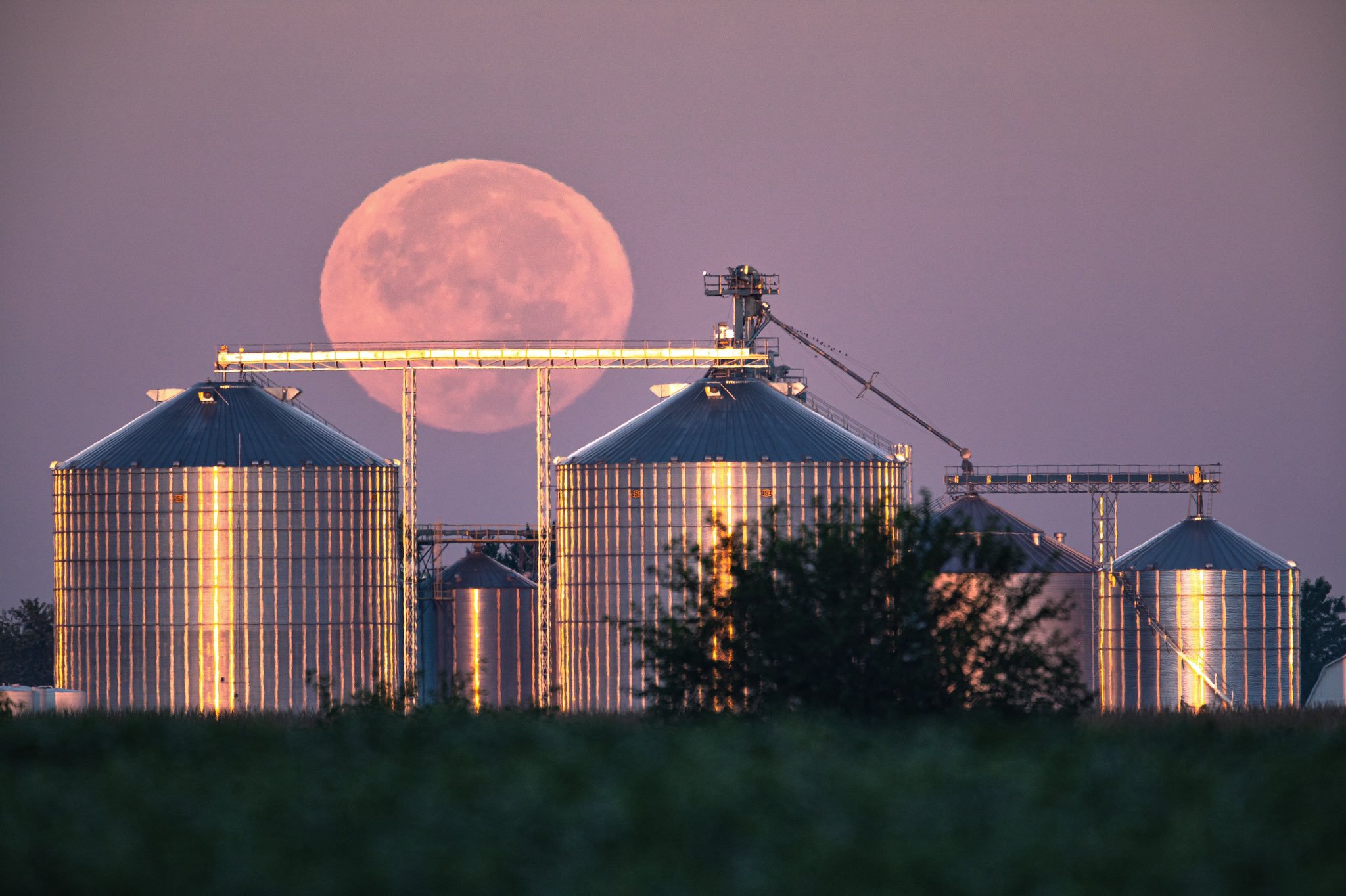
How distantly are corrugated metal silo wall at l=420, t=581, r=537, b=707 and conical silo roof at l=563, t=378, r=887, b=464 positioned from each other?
37.1ft

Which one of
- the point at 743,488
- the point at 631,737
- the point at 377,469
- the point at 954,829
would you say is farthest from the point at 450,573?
the point at 954,829

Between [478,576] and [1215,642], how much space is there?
31.3 meters

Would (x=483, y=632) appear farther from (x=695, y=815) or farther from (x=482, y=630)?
(x=695, y=815)

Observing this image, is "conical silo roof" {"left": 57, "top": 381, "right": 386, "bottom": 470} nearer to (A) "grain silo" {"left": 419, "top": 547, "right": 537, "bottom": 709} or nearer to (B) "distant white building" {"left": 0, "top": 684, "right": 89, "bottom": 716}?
(B) "distant white building" {"left": 0, "top": 684, "right": 89, "bottom": 716}

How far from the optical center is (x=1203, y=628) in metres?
84.9

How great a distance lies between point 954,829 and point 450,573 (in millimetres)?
63240

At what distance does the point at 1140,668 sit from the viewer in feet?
281

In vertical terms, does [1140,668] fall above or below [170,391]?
below

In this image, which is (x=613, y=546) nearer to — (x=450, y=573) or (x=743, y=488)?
(x=743, y=488)

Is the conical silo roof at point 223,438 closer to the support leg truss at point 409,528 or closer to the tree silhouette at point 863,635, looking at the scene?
the support leg truss at point 409,528

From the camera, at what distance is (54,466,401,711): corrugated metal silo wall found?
70438 mm

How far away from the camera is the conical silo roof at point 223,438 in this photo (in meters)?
72.6

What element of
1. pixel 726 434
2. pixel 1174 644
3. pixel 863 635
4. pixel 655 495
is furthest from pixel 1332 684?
pixel 863 635

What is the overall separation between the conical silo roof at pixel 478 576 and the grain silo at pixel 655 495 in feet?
39.8
